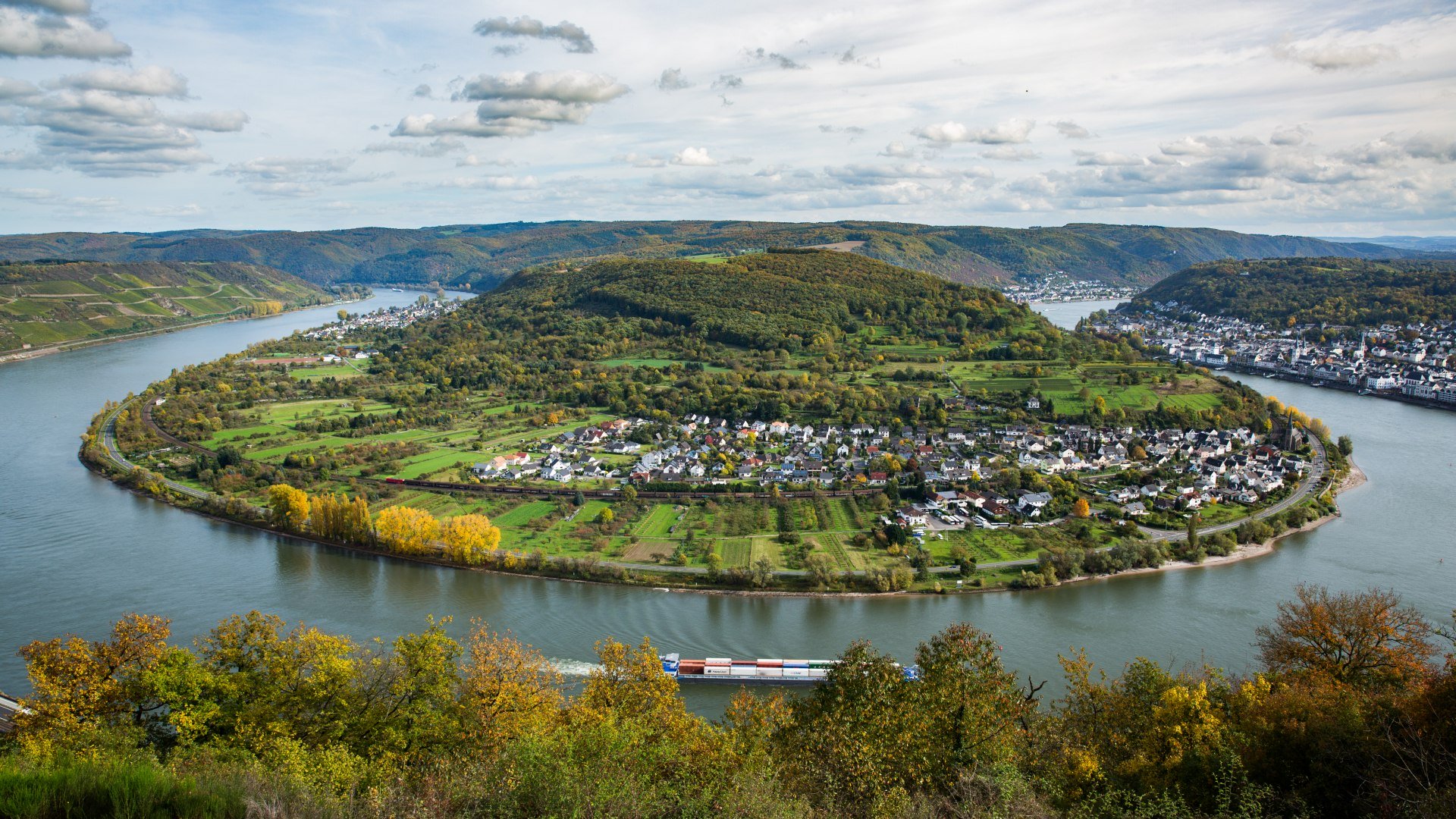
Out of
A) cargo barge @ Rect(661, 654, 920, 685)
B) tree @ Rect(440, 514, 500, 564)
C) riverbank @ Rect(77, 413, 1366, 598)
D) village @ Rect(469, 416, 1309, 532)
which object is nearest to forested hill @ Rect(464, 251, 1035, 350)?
village @ Rect(469, 416, 1309, 532)

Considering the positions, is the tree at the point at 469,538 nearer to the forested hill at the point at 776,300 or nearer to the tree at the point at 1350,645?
the tree at the point at 1350,645

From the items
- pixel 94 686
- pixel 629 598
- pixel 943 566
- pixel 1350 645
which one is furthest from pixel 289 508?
pixel 1350 645

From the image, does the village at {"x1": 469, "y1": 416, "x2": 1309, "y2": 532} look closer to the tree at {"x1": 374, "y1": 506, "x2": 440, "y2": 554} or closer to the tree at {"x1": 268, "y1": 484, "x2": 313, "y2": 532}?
the tree at {"x1": 374, "y1": 506, "x2": 440, "y2": 554}

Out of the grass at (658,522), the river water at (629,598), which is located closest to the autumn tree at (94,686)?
the river water at (629,598)

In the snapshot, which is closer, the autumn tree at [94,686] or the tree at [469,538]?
the autumn tree at [94,686]

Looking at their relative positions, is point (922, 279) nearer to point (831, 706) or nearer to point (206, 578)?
point (206, 578)
